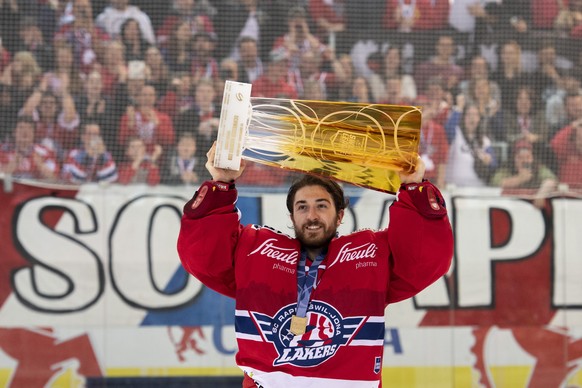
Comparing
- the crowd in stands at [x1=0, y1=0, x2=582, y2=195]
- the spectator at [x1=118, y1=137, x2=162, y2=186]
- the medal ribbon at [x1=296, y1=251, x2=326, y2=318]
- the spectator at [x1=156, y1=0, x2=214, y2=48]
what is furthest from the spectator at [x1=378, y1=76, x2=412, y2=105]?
Answer: the medal ribbon at [x1=296, y1=251, x2=326, y2=318]

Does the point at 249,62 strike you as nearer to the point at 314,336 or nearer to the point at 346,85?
the point at 346,85

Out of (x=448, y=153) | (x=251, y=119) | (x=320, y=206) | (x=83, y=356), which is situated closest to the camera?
(x=251, y=119)

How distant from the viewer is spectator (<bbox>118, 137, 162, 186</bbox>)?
6168mm

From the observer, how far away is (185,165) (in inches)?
246

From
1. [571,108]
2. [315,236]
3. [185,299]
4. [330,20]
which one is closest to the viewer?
[315,236]

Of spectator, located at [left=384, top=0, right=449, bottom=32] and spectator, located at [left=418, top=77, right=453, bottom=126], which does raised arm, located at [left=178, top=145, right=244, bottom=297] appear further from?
spectator, located at [left=384, top=0, right=449, bottom=32]

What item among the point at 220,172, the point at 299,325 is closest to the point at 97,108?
the point at 220,172

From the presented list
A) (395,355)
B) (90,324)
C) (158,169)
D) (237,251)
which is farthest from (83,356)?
(237,251)

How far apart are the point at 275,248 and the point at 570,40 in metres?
3.94

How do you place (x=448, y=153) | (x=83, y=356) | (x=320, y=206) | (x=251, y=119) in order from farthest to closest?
1. (x=448, y=153)
2. (x=83, y=356)
3. (x=320, y=206)
4. (x=251, y=119)

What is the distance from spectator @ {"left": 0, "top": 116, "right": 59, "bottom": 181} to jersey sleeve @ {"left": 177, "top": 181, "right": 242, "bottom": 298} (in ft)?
10.4

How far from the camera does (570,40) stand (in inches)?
255

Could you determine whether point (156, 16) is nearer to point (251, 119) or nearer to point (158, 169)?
point (158, 169)

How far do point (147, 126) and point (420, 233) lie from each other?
11.6 feet
